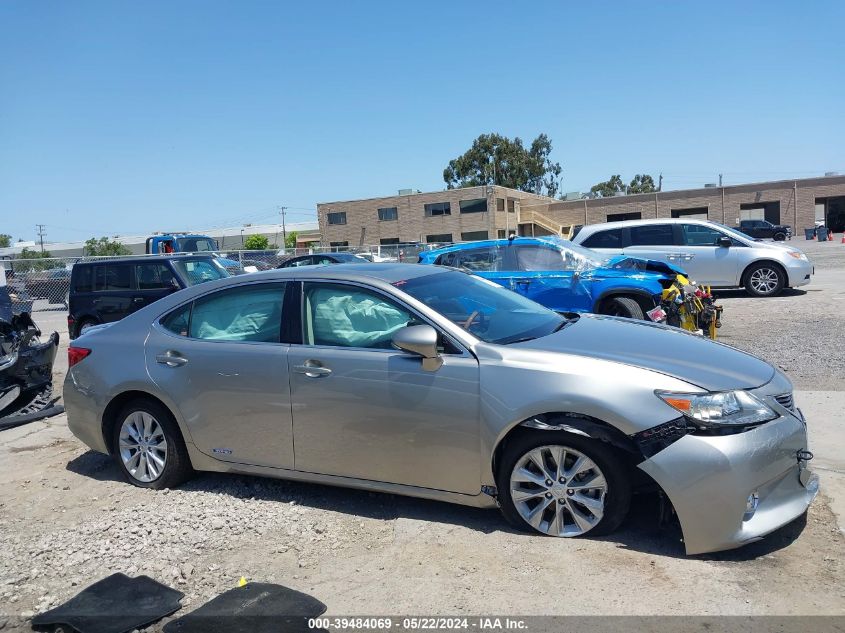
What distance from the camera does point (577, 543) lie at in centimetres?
378

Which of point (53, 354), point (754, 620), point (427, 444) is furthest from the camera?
point (53, 354)

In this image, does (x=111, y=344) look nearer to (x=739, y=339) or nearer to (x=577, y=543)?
(x=577, y=543)

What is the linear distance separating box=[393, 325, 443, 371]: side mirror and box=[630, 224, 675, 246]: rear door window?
11.9 metres

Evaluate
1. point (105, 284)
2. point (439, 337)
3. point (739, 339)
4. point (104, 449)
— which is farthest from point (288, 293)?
point (105, 284)

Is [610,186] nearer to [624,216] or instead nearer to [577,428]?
[624,216]

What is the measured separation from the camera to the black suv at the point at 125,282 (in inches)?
476

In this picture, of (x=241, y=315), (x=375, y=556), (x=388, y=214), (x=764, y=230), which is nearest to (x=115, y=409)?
(x=241, y=315)

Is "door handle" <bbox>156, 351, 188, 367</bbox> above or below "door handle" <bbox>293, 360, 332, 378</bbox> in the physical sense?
above

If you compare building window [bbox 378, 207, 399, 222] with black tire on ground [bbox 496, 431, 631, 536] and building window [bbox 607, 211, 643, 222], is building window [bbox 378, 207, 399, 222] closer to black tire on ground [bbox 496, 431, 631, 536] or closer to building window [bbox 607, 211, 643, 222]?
building window [bbox 607, 211, 643, 222]

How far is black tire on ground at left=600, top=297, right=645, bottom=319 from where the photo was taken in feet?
31.4

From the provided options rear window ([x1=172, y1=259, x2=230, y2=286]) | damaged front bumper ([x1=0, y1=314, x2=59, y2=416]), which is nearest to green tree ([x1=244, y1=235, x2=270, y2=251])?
rear window ([x1=172, y1=259, x2=230, y2=286])

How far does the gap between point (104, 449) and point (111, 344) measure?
799 millimetres

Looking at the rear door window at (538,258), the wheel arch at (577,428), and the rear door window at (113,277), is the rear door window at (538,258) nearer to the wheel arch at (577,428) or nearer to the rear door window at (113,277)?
the wheel arch at (577,428)

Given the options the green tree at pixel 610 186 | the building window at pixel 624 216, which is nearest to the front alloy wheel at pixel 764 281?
the building window at pixel 624 216
